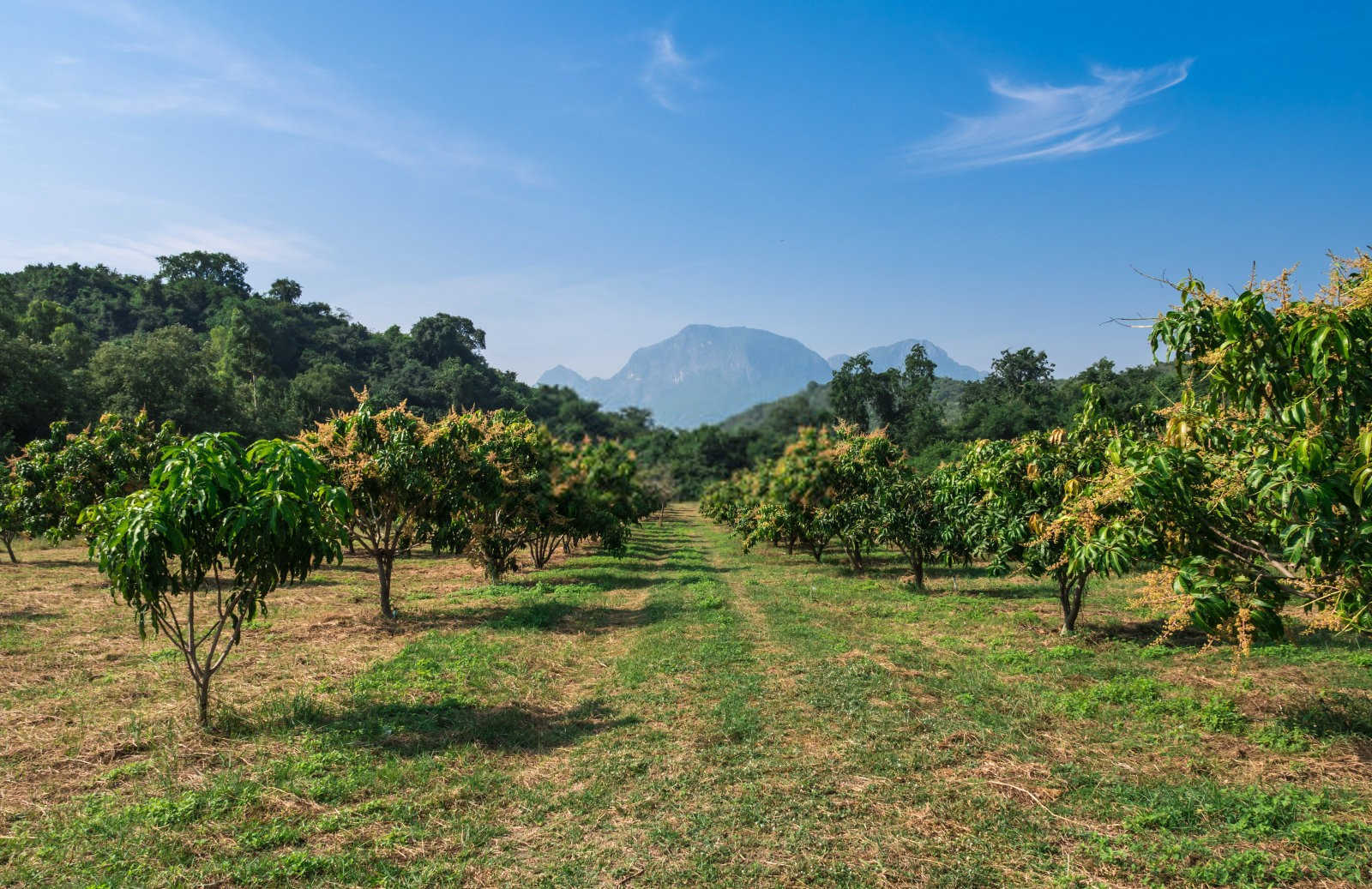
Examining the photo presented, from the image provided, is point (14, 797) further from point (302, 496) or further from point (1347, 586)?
point (1347, 586)

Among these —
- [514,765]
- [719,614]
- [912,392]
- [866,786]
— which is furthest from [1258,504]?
[912,392]

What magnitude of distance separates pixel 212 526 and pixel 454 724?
3940 millimetres

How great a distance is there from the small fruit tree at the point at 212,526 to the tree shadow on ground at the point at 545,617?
22.5 ft

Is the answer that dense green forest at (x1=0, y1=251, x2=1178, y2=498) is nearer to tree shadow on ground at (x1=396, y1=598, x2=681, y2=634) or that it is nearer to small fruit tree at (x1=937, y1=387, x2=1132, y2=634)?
small fruit tree at (x1=937, y1=387, x2=1132, y2=634)

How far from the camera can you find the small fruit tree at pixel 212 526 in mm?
7590

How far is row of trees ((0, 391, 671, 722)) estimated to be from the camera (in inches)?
310

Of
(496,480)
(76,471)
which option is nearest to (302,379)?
(76,471)

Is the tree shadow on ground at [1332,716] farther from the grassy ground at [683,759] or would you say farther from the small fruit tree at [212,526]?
the small fruit tree at [212,526]

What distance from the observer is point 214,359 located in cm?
8200

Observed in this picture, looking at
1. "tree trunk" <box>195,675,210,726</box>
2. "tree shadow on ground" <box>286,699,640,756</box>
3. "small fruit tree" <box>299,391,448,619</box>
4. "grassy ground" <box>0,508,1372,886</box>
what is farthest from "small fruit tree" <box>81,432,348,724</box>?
"small fruit tree" <box>299,391,448,619</box>

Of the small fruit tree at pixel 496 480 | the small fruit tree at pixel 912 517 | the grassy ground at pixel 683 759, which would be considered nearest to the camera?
the grassy ground at pixel 683 759

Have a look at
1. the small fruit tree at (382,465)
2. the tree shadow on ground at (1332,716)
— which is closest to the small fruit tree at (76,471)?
the small fruit tree at (382,465)

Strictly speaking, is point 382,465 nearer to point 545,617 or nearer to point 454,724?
point 545,617

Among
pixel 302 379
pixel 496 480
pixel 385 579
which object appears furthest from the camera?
pixel 302 379
